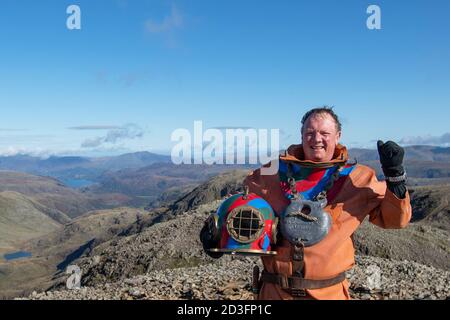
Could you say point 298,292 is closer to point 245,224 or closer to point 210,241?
point 245,224

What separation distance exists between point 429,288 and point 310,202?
507 inches

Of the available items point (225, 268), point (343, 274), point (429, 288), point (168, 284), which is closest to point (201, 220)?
point (225, 268)

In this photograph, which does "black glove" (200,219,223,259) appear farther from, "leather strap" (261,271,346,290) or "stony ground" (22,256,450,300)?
"stony ground" (22,256,450,300)

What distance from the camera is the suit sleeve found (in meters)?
5.14

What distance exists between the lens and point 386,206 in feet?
17.2

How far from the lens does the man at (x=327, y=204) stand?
5.35 metres

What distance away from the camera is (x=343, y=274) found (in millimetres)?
5613

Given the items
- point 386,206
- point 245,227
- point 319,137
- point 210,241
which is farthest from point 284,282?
point 319,137

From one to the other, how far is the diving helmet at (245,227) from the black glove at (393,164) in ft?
4.67

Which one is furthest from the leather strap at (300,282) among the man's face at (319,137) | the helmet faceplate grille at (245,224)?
the man's face at (319,137)

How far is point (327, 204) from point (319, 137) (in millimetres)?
861

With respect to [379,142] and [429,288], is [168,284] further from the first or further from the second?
[379,142]

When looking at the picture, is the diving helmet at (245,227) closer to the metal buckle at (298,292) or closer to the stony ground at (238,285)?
the metal buckle at (298,292)
